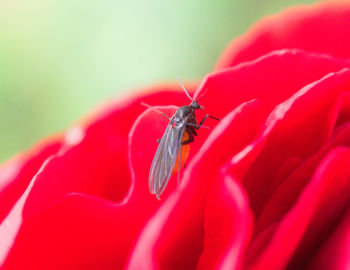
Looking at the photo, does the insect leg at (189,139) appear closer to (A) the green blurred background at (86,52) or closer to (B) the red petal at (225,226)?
(B) the red petal at (225,226)

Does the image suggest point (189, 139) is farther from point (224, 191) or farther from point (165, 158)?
point (224, 191)

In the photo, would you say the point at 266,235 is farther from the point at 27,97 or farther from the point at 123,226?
the point at 27,97

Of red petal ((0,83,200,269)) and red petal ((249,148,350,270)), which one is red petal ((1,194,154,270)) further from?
red petal ((249,148,350,270))

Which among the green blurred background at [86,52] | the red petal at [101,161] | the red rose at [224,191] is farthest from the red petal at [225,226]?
the green blurred background at [86,52]

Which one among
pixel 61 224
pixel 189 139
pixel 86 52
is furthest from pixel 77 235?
pixel 86 52

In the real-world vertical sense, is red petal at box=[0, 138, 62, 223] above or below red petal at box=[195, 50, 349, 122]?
above

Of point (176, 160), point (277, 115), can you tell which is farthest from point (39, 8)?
point (277, 115)

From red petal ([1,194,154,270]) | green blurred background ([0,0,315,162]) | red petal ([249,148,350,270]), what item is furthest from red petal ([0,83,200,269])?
green blurred background ([0,0,315,162])
